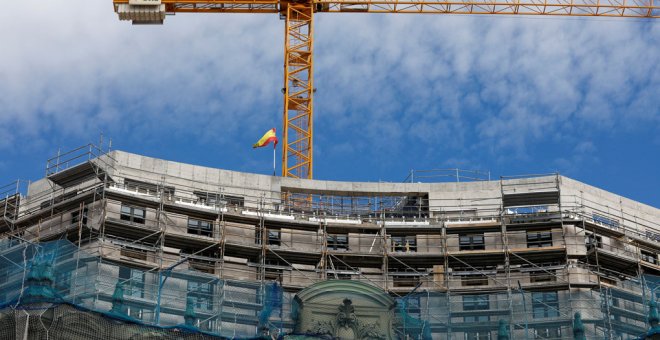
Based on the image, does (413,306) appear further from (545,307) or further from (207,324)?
(207,324)

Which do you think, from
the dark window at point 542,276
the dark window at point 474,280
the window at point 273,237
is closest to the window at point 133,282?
the window at point 273,237

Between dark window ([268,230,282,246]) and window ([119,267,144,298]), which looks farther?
dark window ([268,230,282,246])

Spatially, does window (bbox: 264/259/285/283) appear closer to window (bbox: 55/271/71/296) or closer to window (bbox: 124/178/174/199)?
window (bbox: 124/178/174/199)

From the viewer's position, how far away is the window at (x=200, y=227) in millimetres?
74875

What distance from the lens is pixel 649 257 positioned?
264 ft

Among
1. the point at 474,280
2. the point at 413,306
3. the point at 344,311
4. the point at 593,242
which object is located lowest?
the point at 344,311

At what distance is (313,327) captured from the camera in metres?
55.7

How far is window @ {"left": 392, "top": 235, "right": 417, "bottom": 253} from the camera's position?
7775 cm

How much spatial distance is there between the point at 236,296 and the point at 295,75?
41523 mm

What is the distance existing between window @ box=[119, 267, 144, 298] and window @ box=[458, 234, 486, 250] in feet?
69.9

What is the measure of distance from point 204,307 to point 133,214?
1366cm

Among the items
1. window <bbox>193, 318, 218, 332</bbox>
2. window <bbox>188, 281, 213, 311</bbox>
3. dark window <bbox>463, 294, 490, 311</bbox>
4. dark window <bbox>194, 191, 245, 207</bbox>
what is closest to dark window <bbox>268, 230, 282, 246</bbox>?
dark window <bbox>194, 191, 245, 207</bbox>

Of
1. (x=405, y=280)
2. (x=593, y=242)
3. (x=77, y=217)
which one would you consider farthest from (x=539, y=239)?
(x=77, y=217)

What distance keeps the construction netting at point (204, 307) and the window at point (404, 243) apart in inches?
352
